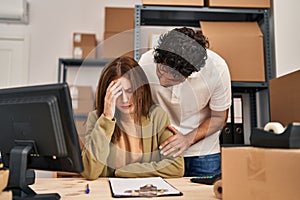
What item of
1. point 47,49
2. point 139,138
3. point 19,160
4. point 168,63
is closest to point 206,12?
point 168,63

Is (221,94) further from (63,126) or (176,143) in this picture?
(63,126)

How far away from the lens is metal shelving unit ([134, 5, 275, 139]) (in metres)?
1.93

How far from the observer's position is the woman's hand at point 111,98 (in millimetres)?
1212

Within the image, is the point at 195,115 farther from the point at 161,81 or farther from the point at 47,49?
the point at 47,49

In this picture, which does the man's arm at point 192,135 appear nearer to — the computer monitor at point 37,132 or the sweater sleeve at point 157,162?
the sweater sleeve at point 157,162

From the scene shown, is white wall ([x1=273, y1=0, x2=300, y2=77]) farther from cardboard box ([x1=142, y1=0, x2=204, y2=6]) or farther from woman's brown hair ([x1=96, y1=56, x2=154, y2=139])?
woman's brown hair ([x1=96, y1=56, x2=154, y2=139])

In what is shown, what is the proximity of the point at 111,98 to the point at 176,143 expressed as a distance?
14.7 inches

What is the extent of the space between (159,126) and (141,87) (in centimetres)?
19

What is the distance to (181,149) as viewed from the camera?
53.6 inches

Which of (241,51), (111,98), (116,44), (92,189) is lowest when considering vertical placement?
(92,189)

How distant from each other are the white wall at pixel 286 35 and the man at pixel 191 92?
367 millimetres

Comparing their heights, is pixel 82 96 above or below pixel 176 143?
→ above

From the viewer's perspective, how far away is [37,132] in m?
0.76

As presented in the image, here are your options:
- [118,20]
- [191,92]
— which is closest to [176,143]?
[191,92]
